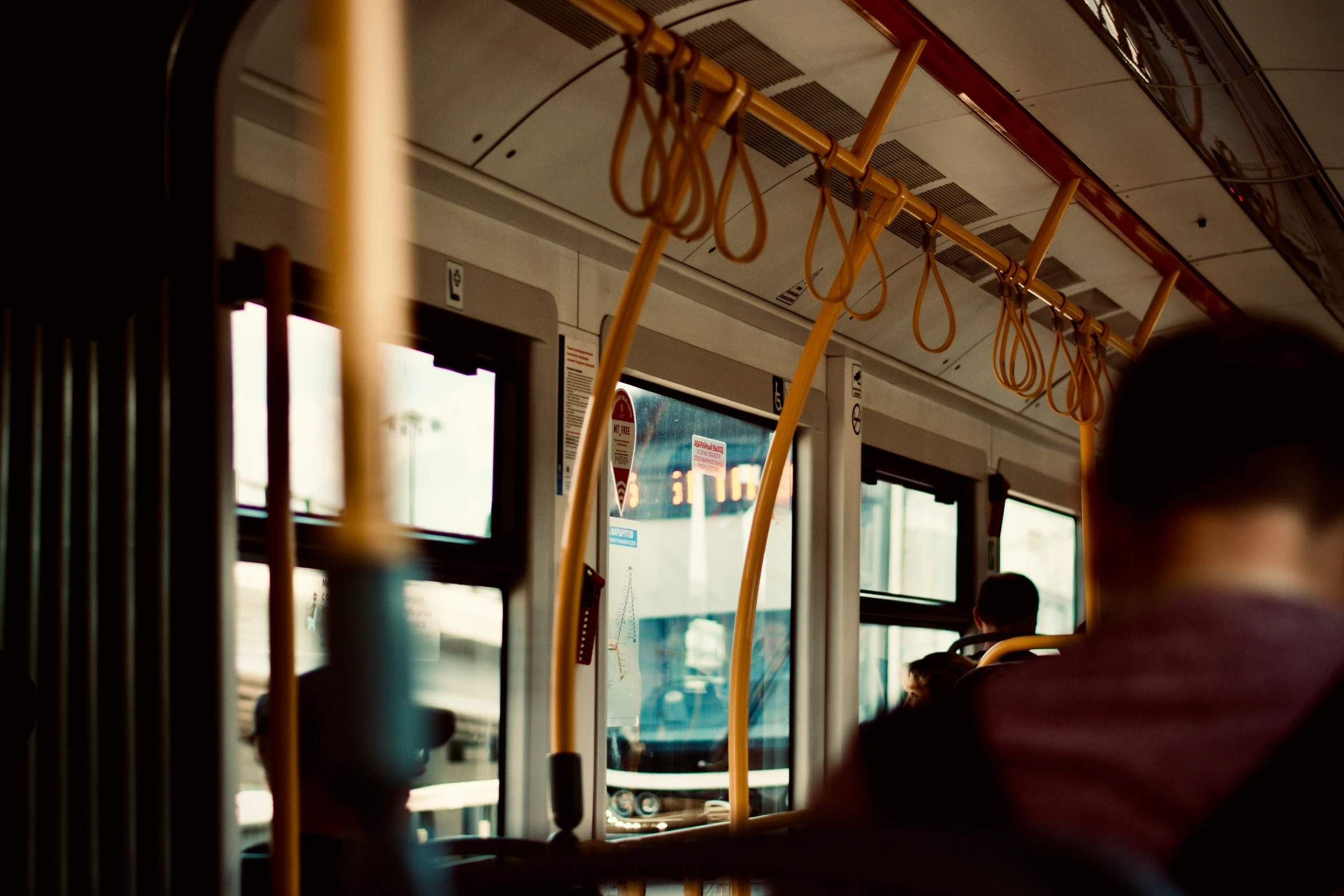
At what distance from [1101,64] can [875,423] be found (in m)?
1.95

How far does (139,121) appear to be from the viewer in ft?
5.10

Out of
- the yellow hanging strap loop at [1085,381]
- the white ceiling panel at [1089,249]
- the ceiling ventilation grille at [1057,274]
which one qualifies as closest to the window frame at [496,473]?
the yellow hanging strap loop at [1085,381]

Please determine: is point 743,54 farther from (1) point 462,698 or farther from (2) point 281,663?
(2) point 281,663

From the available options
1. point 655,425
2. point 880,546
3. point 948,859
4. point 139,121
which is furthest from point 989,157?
point 948,859

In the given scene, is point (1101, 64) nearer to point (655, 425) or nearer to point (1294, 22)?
point (1294, 22)

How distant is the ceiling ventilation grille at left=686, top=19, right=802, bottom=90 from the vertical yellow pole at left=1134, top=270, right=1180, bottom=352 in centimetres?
200

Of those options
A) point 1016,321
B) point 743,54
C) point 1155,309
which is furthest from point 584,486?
point 1155,309

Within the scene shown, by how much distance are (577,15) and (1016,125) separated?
1.40 m

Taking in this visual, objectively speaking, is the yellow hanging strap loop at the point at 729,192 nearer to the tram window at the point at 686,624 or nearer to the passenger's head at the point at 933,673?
the tram window at the point at 686,624

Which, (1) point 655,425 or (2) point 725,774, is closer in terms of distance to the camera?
(1) point 655,425

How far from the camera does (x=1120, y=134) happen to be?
3.33 metres

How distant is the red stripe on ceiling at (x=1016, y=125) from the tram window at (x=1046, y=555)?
1809 mm

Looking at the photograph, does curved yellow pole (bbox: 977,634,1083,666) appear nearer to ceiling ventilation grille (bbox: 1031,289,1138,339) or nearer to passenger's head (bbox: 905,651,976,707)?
passenger's head (bbox: 905,651,976,707)

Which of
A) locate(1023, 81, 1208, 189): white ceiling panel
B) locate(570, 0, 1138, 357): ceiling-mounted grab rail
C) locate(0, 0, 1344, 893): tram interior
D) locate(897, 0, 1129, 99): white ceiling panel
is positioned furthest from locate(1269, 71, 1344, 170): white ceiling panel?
locate(570, 0, 1138, 357): ceiling-mounted grab rail
